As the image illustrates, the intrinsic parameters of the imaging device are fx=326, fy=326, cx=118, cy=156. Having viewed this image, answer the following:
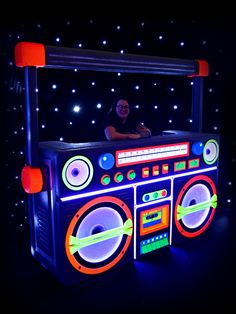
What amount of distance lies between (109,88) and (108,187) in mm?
840

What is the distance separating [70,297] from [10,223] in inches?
33.1

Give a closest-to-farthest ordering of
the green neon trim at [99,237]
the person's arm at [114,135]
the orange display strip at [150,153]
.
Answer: the green neon trim at [99,237] < the orange display strip at [150,153] < the person's arm at [114,135]

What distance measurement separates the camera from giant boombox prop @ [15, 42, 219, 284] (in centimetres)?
158

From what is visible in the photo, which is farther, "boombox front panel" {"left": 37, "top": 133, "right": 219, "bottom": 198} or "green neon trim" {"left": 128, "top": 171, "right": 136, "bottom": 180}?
"green neon trim" {"left": 128, "top": 171, "right": 136, "bottom": 180}

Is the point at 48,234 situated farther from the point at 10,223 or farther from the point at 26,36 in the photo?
the point at 26,36

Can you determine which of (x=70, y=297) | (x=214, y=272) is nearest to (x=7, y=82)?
(x=70, y=297)

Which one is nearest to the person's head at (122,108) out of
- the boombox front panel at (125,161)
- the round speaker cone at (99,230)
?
the boombox front panel at (125,161)

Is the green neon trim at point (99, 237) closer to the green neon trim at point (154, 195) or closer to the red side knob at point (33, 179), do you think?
the green neon trim at point (154, 195)

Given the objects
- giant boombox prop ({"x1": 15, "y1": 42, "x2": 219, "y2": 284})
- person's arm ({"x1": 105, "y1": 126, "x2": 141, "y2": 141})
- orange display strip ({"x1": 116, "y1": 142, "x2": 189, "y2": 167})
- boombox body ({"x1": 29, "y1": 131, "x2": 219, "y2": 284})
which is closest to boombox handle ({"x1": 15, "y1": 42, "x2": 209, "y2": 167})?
giant boombox prop ({"x1": 15, "y1": 42, "x2": 219, "y2": 284})

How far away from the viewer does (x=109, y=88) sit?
2271 millimetres

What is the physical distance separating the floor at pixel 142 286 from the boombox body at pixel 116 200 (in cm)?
7

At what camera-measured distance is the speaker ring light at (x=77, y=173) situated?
156 cm

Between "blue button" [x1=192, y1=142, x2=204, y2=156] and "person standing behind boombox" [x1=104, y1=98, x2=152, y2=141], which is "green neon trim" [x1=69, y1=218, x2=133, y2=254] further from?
"blue button" [x1=192, y1=142, x2=204, y2=156]

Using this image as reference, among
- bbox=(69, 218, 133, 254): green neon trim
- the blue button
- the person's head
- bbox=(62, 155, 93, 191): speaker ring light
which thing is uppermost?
the person's head
